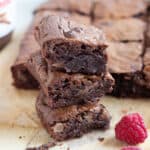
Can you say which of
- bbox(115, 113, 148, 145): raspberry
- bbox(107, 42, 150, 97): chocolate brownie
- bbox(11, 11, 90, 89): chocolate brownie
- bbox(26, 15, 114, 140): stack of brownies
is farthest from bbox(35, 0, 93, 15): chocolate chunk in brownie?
bbox(115, 113, 148, 145): raspberry

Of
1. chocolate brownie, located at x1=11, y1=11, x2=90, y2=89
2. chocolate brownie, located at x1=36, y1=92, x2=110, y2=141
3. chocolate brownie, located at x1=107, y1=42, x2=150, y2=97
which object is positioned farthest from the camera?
chocolate brownie, located at x1=11, y1=11, x2=90, y2=89

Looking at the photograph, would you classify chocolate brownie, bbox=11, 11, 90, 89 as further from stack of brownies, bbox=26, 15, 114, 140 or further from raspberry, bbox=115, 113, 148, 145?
raspberry, bbox=115, 113, 148, 145

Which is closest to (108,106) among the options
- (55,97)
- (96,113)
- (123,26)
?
(96,113)

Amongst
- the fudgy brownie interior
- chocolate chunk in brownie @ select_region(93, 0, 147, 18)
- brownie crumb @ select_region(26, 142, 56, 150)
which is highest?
the fudgy brownie interior

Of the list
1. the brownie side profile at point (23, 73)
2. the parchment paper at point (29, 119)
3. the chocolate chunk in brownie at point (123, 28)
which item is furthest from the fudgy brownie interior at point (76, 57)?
the chocolate chunk in brownie at point (123, 28)

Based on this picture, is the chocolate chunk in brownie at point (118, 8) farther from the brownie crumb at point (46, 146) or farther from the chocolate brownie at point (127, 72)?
the brownie crumb at point (46, 146)

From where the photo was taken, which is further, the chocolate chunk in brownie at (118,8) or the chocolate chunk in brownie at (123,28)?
the chocolate chunk in brownie at (118,8)

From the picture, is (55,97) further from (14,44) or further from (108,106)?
(14,44)
